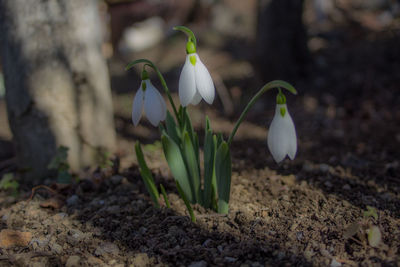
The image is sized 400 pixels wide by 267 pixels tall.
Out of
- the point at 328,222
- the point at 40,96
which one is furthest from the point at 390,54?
the point at 40,96

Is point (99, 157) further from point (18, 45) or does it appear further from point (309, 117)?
point (309, 117)

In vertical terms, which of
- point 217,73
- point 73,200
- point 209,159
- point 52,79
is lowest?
point 73,200

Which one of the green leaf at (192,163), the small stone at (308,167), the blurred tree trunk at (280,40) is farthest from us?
the blurred tree trunk at (280,40)

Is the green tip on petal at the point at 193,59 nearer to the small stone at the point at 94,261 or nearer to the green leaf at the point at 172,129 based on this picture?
the green leaf at the point at 172,129

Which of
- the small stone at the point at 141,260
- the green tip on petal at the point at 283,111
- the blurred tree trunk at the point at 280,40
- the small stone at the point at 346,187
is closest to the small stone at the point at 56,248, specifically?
the small stone at the point at 141,260

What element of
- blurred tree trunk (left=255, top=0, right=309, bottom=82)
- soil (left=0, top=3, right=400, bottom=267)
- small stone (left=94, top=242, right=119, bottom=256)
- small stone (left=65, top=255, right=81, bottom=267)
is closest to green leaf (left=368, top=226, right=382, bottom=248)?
soil (left=0, top=3, right=400, bottom=267)

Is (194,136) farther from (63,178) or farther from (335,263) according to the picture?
(63,178)

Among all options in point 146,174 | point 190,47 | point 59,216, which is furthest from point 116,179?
point 190,47
